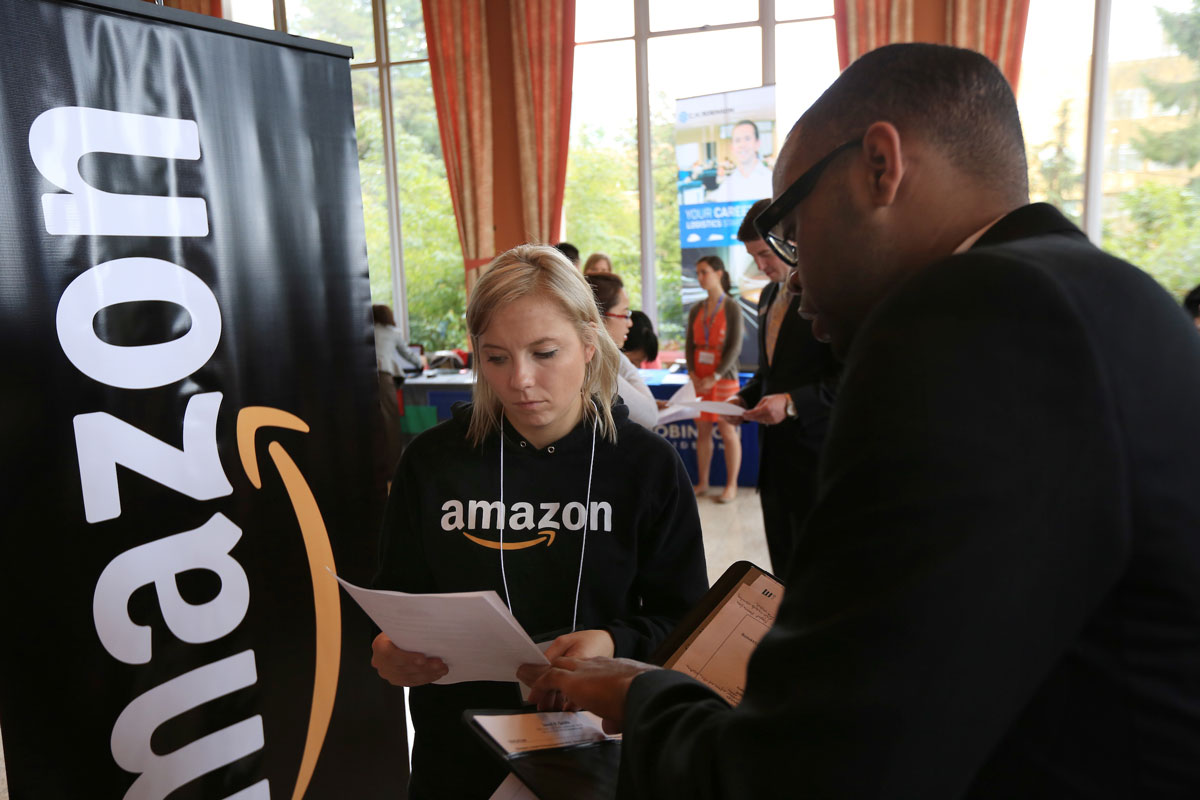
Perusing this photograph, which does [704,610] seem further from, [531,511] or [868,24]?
[868,24]

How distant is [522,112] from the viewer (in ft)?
25.6

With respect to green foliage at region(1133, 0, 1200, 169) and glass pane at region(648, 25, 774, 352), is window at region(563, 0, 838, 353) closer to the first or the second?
glass pane at region(648, 25, 774, 352)

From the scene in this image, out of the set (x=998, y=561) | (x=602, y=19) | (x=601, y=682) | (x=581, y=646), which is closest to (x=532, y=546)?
(x=581, y=646)

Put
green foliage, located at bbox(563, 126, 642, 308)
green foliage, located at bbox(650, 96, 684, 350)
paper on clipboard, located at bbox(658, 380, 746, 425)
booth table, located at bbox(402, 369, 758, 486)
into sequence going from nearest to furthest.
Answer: paper on clipboard, located at bbox(658, 380, 746, 425) → booth table, located at bbox(402, 369, 758, 486) → green foliage, located at bbox(650, 96, 684, 350) → green foliage, located at bbox(563, 126, 642, 308)

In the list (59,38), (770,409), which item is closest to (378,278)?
(770,409)

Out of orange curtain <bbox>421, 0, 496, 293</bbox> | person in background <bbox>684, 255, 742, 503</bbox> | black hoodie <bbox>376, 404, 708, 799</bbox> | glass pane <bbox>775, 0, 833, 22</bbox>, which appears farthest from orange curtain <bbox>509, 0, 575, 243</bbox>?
black hoodie <bbox>376, 404, 708, 799</bbox>

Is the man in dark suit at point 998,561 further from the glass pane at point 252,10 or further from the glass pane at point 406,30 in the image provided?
the glass pane at point 252,10

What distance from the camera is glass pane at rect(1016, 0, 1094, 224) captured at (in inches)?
265

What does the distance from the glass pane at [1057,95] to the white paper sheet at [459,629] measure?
694 centimetres

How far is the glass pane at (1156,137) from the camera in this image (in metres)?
6.60

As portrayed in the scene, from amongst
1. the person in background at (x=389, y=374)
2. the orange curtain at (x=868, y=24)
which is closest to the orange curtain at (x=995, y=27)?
the orange curtain at (x=868, y=24)

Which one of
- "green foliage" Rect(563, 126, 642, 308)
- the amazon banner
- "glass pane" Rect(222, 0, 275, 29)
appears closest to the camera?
the amazon banner

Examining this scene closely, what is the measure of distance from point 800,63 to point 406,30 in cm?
390

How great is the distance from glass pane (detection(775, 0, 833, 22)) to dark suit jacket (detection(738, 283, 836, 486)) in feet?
18.5
